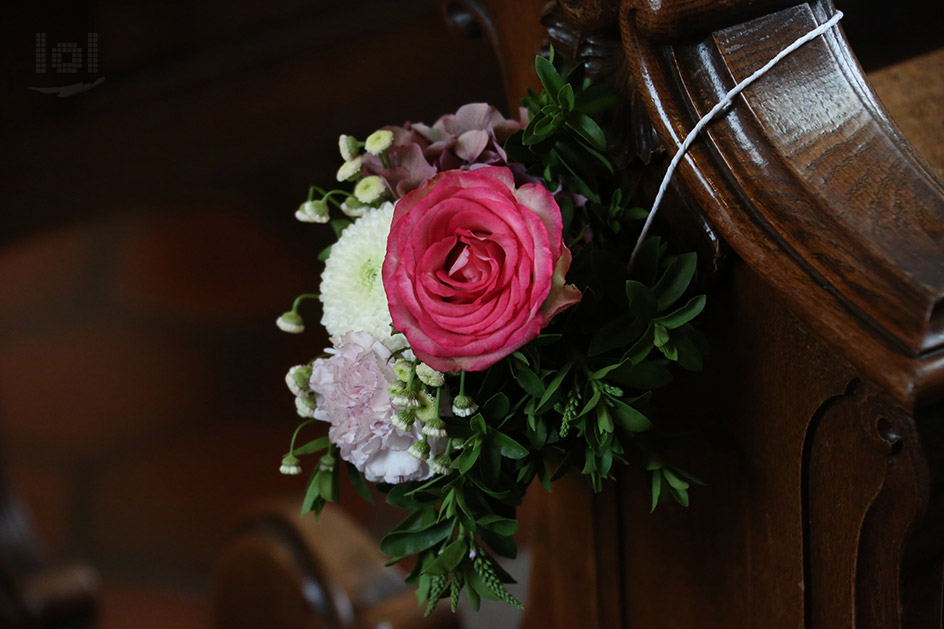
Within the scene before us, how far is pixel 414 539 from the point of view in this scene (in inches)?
25.5

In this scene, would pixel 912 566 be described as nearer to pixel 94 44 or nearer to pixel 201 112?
pixel 94 44

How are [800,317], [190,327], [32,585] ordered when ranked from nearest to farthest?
[800,317] → [32,585] → [190,327]

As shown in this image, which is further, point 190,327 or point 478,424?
point 190,327

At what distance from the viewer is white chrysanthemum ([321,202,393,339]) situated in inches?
24.2

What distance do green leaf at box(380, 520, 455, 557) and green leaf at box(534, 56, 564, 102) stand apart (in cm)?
30

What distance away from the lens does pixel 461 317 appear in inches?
21.2

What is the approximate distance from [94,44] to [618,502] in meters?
1.12

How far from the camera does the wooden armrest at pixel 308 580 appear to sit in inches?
41.4

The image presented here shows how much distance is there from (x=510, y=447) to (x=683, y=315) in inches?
5.2

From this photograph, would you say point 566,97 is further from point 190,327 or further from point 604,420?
point 190,327

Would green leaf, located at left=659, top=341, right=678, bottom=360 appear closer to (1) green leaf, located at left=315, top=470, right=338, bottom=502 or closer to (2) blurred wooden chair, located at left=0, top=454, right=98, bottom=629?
(1) green leaf, located at left=315, top=470, right=338, bottom=502

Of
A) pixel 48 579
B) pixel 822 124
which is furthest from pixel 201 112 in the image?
pixel 822 124

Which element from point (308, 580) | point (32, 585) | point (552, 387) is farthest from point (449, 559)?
point (32, 585)

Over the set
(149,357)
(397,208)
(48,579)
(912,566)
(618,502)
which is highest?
(397,208)
